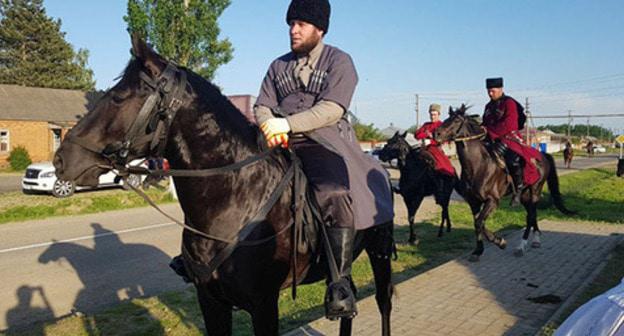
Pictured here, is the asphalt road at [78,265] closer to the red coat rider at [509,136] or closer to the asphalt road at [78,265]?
the asphalt road at [78,265]

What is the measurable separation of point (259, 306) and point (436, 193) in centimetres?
917

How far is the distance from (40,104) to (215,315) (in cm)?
4329

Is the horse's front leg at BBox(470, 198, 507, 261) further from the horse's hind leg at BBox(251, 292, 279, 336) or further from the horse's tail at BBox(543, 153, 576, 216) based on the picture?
the horse's hind leg at BBox(251, 292, 279, 336)

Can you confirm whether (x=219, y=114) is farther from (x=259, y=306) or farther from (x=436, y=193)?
(x=436, y=193)

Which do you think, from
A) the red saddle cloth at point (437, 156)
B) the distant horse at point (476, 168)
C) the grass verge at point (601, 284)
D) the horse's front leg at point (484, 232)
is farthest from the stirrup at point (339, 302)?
the red saddle cloth at point (437, 156)

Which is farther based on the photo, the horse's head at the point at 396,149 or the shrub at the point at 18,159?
the shrub at the point at 18,159

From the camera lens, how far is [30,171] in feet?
61.9

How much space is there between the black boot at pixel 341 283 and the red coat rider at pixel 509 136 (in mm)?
7535

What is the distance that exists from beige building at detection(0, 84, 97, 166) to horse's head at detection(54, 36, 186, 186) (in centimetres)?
3611

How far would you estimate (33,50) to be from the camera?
195 feet

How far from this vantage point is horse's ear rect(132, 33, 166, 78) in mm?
2867

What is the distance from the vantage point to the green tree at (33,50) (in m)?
57.3

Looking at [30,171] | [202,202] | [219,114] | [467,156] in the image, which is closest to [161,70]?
[219,114]

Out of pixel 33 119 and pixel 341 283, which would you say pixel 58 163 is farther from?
pixel 33 119
